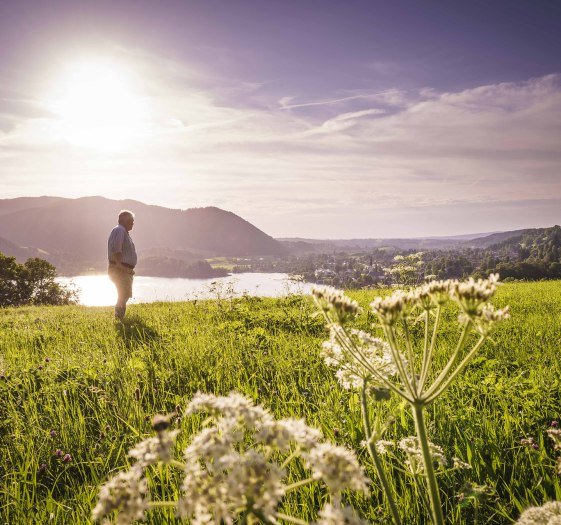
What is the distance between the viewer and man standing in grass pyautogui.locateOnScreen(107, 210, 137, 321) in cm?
1259

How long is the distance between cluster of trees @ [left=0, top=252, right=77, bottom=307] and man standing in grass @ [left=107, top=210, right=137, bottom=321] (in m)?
32.1

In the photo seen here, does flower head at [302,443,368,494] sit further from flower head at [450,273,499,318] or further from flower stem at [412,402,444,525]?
flower head at [450,273,499,318]

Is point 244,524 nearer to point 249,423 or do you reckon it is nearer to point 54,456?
point 249,423

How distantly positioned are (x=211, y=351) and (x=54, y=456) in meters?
3.35

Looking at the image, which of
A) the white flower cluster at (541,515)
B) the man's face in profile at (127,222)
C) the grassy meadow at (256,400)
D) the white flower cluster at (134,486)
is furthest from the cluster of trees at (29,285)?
the white flower cluster at (541,515)

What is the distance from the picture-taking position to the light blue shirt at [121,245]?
12586 millimetres

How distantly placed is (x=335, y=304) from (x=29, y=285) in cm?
5068

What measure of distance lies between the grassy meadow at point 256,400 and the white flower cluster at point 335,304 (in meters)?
1.09

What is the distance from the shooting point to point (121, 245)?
12695 mm

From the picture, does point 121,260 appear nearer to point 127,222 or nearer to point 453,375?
point 127,222

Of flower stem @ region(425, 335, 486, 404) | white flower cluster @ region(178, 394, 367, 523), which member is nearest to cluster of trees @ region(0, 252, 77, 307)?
white flower cluster @ region(178, 394, 367, 523)

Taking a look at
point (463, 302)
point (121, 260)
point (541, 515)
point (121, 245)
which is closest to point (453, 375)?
point (463, 302)

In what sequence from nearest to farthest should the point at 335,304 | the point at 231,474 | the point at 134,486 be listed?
the point at 231,474
the point at 134,486
the point at 335,304

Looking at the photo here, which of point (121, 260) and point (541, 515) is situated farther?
point (121, 260)
